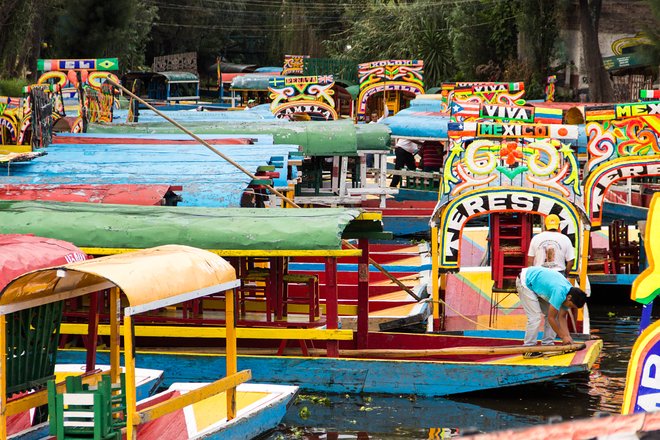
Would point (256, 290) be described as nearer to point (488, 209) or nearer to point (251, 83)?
point (488, 209)

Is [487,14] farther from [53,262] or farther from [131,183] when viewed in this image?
[53,262]

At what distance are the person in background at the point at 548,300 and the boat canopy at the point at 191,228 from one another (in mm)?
2032

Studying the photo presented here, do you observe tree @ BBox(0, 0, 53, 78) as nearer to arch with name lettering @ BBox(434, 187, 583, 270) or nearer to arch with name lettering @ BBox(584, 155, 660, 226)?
arch with name lettering @ BBox(584, 155, 660, 226)

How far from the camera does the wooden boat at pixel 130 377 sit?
796 cm

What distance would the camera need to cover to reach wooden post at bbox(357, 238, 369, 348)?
12.8m

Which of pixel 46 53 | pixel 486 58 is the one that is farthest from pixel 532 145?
pixel 46 53

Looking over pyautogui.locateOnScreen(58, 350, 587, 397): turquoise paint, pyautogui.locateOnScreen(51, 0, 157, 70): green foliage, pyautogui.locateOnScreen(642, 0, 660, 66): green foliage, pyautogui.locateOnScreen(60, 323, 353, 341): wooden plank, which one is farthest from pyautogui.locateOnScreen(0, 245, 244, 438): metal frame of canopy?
pyautogui.locateOnScreen(51, 0, 157, 70): green foliage

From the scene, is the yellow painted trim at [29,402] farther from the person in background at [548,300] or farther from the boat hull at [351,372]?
the person in background at [548,300]

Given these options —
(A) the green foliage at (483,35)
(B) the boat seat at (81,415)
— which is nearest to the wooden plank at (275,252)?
(B) the boat seat at (81,415)

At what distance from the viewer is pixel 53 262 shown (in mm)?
9195

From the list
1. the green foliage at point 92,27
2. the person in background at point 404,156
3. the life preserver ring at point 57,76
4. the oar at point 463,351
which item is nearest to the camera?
the oar at point 463,351

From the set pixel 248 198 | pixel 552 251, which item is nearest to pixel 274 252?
pixel 552 251

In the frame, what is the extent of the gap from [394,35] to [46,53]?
17.0 m

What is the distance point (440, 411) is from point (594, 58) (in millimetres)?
29051
